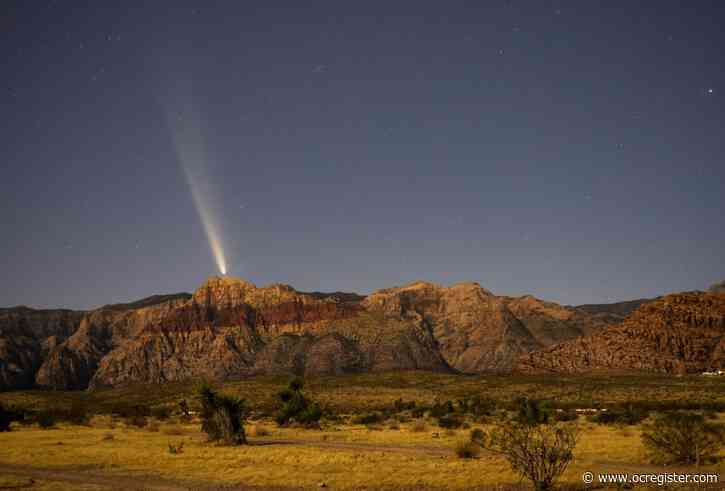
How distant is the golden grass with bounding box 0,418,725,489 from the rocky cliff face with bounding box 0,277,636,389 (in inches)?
4125

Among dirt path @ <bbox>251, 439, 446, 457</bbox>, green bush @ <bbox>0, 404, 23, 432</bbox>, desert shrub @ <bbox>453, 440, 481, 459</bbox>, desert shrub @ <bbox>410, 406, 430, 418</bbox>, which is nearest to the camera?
desert shrub @ <bbox>453, 440, 481, 459</bbox>

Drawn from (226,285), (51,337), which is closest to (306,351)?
(226,285)

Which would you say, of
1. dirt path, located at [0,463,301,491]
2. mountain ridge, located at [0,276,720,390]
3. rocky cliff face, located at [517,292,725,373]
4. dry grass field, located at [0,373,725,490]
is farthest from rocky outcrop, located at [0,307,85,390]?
dirt path, located at [0,463,301,491]

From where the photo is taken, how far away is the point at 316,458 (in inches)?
966

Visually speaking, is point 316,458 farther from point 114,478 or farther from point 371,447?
point 114,478

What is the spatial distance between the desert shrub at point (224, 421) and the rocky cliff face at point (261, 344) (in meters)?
105

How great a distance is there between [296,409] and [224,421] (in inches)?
532

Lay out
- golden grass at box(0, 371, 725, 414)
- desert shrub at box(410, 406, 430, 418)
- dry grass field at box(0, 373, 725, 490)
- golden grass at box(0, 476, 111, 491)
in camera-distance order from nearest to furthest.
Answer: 1. golden grass at box(0, 476, 111, 491)
2. dry grass field at box(0, 373, 725, 490)
3. desert shrub at box(410, 406, 430, 418)
4. golden grass at box(0, 371, 725, 414)

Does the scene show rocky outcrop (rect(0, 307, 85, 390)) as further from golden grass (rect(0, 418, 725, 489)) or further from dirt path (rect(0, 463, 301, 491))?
dirt path (rect(0, 463, 301, 491))

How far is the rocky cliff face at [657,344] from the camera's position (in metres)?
105

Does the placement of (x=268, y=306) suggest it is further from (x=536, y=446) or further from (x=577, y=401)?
(x=536, y=446)

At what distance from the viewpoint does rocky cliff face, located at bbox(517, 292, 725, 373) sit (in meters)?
105

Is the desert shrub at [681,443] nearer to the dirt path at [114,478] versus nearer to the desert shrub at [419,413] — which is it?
the dirt path at [114,478]

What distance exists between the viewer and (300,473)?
830 inches
